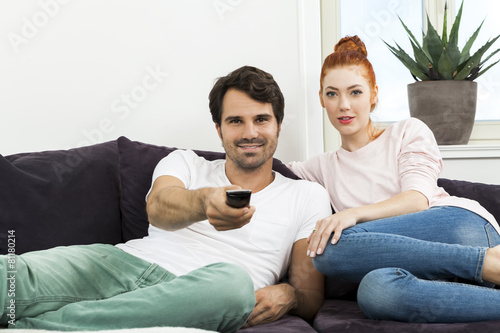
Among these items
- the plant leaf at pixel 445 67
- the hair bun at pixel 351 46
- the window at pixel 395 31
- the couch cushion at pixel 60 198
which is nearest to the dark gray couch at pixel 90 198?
the couch cushion at pixel 60 198

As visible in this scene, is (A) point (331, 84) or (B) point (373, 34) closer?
(A) point (331, 84)

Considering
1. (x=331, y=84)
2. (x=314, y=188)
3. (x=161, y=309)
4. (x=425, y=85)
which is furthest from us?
(x=425, y=85)

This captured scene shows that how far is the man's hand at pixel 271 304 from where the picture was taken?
1371 millimetres

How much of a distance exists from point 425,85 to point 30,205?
162 cm

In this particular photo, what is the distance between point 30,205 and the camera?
1.56m

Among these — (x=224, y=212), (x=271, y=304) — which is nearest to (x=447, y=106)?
(x=271, y=304)

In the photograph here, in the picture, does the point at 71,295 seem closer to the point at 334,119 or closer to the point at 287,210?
the point at 287,210

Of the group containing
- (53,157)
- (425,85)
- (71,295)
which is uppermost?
(425,85)

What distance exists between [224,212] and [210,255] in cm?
41

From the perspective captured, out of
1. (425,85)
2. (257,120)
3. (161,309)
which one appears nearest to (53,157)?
(257,120)

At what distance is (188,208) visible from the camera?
1304 millimetres

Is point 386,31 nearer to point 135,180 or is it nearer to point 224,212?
point 135,180

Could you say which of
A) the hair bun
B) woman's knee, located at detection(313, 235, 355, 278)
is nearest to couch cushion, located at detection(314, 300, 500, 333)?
woman's knee, located at detection(313, 235, 355, 278)

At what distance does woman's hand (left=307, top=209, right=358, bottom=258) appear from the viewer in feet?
4.70
